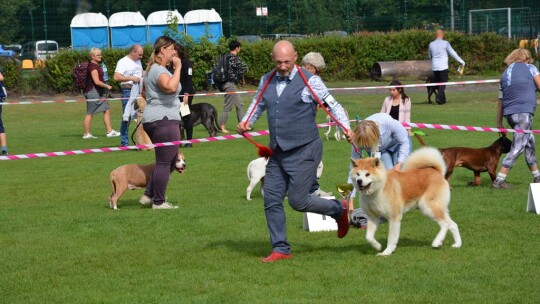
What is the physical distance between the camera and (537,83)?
11336 mm

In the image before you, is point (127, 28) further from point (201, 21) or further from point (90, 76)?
point (90, 76)

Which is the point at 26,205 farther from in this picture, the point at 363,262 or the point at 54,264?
the point at 363,262

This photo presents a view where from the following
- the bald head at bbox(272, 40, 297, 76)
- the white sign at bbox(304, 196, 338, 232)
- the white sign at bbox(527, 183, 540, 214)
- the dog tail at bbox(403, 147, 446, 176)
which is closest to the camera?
the bald head at bbox(272, 40, 297, 76)

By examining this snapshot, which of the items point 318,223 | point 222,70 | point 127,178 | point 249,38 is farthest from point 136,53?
point 249,38

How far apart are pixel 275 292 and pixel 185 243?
7.33 feet

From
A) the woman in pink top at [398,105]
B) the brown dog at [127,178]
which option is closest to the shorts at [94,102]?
the brown dog at [127,178]

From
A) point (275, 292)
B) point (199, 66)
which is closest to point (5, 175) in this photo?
point (275, 292)

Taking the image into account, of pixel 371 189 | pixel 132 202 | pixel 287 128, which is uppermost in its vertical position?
pixel 287 128

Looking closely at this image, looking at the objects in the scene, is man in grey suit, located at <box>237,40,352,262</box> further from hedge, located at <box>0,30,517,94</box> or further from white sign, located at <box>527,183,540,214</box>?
hedge, located at <box>0,30,517,94</box>

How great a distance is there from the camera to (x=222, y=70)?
19.3 metres

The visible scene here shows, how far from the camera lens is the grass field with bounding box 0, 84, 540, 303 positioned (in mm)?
6508

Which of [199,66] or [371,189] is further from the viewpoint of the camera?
[199,66]

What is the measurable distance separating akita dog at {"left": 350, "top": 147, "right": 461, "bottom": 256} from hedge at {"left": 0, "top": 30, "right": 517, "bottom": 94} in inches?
953

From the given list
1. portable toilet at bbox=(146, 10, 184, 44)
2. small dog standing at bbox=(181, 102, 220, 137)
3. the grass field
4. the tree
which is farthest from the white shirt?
portable toilet at bbox=(146, 10, 184, 44)
